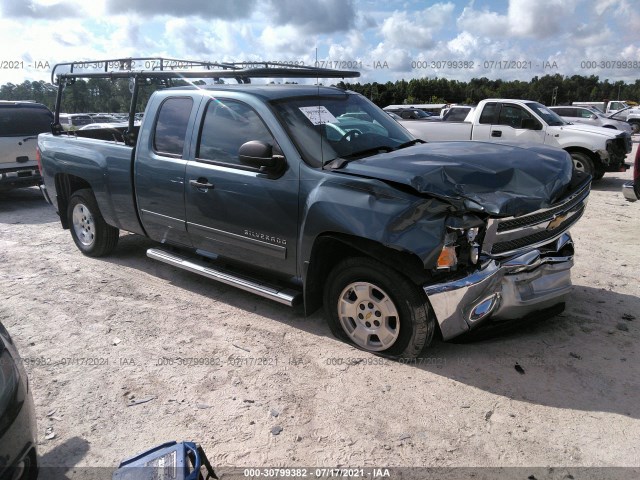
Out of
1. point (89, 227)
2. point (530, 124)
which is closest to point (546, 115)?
point (530, 124)

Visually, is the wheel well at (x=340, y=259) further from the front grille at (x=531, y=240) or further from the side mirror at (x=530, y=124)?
the side mirror at (x=530, y=124)

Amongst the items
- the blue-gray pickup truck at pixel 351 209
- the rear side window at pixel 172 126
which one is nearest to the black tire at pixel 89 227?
the blue-gray pickup truck at pixel 351 209

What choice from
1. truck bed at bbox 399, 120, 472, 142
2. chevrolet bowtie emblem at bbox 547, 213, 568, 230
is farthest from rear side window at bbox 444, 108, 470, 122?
chevrolet bowtie emblem at bbox 547, 213, 568, 230

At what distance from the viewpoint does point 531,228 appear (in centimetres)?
343

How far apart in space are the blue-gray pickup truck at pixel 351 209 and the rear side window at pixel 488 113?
293 inches

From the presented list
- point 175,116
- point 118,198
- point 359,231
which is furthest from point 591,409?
point 118,198

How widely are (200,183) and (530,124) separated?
29.5ft

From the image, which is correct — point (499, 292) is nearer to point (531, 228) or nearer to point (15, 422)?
point (531, 228)

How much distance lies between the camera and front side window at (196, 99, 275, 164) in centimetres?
397

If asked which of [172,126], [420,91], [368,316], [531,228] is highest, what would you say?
[420,91]

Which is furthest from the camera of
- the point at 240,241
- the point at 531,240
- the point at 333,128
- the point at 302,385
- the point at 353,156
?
the point at 240,241

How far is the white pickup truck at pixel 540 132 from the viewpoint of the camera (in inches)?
→ 410

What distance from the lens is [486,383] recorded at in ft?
10.8

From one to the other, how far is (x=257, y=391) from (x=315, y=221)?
1216mm
